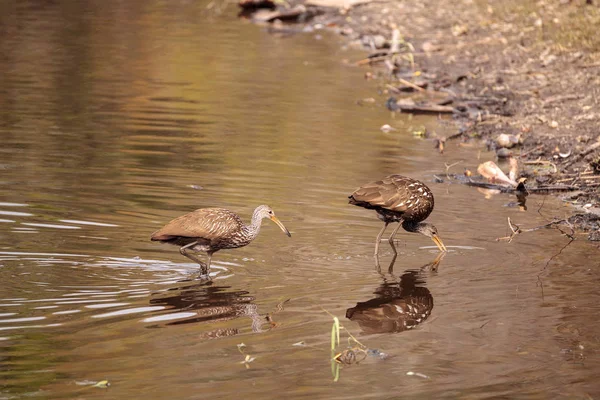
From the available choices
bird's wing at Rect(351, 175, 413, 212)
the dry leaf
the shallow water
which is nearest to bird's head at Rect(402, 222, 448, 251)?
the shallow water

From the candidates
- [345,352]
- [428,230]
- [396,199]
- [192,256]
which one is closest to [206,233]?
[192,256]

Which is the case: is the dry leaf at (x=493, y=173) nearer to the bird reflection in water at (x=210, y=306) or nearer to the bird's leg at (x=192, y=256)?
the bird's leg at (x=192, y=256)

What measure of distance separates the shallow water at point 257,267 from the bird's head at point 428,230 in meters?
0.17

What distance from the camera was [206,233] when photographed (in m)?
10.7

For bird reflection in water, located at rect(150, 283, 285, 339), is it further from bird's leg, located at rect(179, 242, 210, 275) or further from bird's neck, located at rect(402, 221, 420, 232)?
bird's neck, located at rect(402, 221, 420, 232)

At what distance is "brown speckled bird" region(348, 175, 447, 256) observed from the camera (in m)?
11.7

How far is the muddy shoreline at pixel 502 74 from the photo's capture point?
1554 centimetres

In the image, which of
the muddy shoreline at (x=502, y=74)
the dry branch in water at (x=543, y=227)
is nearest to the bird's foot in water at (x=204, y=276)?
the dry branch in water at (x=543, y=227)

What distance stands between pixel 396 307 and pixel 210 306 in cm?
155

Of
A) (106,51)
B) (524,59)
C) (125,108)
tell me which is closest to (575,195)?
(125,108)

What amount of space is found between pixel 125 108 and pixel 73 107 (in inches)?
33.8

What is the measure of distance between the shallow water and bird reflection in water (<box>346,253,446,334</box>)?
32mm

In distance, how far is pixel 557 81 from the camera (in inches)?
811

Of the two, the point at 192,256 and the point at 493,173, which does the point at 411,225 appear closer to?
the point at 192,256
